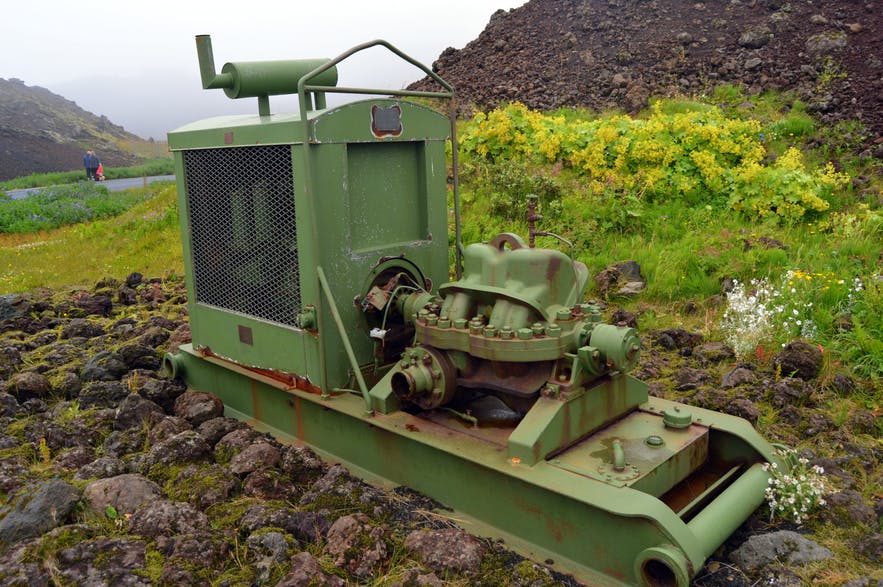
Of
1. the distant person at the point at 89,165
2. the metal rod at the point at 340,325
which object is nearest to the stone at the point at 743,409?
the metal rod at the point at 340,325

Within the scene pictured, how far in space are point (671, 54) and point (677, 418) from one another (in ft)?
35.1

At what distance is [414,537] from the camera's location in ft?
10.9

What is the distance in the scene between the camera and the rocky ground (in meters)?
3.09

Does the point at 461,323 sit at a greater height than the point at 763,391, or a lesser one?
greater

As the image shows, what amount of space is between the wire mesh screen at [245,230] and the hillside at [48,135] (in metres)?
39.1

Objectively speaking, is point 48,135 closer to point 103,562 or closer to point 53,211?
point 53,211

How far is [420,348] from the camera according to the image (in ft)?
12.5

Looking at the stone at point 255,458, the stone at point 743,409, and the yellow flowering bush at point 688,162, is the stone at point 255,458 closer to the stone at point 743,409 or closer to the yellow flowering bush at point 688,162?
the stone at point 743,409

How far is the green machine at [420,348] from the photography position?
322 cm

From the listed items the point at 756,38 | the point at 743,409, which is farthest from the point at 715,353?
the point at 756,38

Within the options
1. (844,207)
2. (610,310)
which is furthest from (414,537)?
(844,207)

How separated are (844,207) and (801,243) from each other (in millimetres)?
946

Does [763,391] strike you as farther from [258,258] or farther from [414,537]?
[258,258]

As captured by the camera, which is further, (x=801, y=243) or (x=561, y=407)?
(x=801, y=243)
